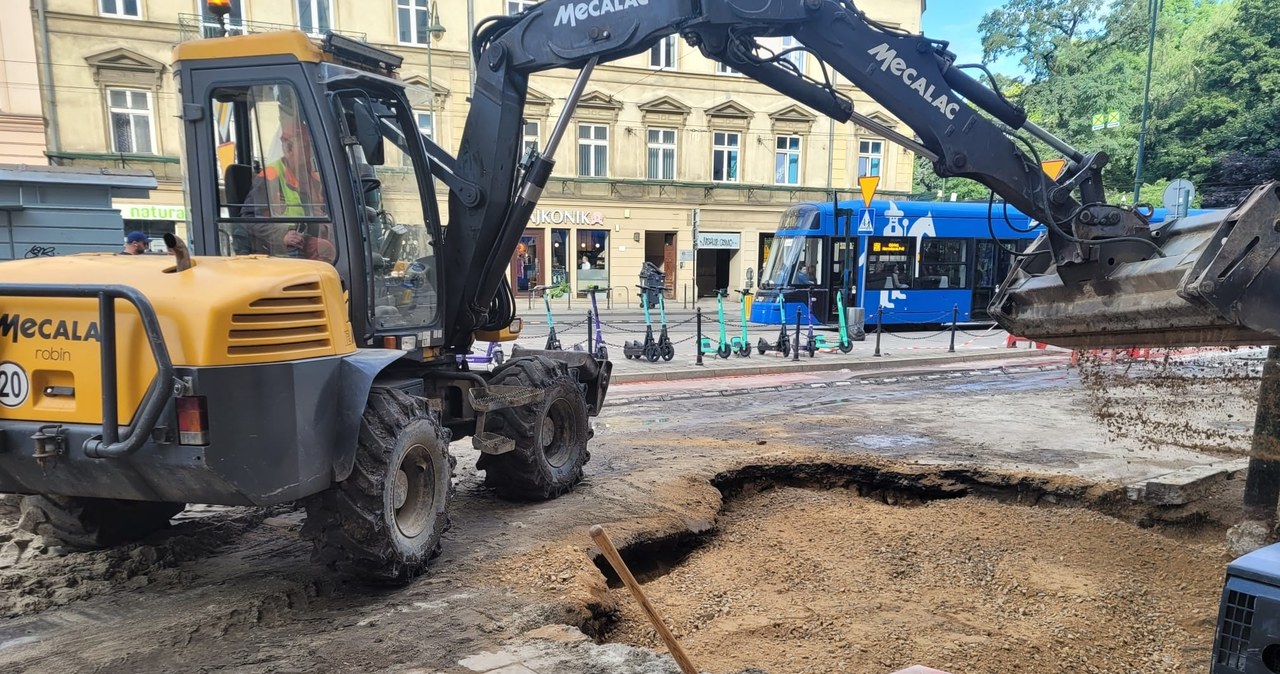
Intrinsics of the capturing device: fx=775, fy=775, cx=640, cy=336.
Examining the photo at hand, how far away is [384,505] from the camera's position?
4.03m

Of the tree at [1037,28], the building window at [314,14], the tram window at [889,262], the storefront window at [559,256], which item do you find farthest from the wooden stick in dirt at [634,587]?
the tree at [1037,28]

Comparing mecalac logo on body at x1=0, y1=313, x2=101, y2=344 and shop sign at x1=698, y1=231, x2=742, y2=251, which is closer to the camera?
mecalac logo on body at x1=0, y1=313, x2=101, y2=344

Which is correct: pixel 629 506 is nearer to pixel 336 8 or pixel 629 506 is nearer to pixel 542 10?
pixel 542 10

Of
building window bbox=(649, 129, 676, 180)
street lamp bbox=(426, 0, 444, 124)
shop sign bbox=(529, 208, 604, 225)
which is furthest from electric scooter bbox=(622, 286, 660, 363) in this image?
building window bbox=(649, 129, 676, 180)

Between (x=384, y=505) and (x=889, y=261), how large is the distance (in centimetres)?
1929

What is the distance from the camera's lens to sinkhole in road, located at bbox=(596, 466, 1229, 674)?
159 inches

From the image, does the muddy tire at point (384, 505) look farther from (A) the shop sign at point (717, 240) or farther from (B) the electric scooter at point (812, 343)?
(A) the shop sign at point (717, 240)

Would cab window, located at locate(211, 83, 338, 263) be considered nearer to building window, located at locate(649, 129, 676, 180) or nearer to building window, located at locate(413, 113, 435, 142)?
building window, located at locate(413, 113, 435, 142)

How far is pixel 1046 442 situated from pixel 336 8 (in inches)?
1000

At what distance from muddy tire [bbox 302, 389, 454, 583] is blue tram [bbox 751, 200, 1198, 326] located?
16603mm

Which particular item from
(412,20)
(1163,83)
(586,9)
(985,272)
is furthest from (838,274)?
(1163,83)

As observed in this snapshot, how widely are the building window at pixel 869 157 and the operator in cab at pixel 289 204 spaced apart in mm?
30750

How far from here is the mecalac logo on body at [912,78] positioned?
5.00 metres

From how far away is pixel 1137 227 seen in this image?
4828 millimetres
